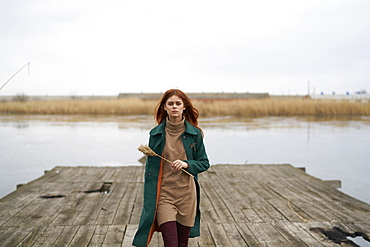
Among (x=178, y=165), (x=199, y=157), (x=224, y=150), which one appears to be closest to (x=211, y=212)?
(x=199, y=157)

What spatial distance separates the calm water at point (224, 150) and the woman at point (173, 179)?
391cm

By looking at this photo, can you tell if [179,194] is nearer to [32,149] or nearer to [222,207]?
[222,207]

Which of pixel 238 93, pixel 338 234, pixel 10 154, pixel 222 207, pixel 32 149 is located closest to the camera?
pixel 338 234

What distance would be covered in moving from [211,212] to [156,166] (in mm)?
1916

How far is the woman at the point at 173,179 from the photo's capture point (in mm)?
2500

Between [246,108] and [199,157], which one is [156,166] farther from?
[246,108]

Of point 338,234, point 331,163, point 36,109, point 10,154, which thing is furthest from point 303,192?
point 36,109

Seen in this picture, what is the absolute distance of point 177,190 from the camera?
2.55 meters

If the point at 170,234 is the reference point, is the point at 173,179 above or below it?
above

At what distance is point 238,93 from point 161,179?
42957 millimetres

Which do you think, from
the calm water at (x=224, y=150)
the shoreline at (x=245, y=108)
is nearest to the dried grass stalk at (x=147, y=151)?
the calm water at (x=224, y=150)

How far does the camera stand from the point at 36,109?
27.3 m

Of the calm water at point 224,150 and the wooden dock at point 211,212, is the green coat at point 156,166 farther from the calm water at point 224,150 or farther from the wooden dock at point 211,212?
the calm water at point 224,150

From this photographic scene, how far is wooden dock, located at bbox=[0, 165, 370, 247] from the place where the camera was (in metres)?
3.48
